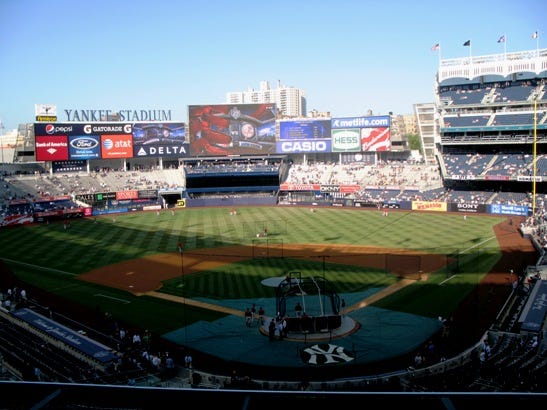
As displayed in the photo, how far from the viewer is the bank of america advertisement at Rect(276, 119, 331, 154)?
86.8 m

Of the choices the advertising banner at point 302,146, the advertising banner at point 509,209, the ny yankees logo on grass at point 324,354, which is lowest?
the ny yankees logo on grass at point 324,354

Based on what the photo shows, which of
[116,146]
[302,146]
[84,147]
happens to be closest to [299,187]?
[302,146]

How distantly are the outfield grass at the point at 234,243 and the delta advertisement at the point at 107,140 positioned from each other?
56.0 ft

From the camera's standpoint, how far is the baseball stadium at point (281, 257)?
1902 cm

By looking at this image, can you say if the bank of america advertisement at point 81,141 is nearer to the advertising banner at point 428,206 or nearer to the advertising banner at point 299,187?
the advertising banner at point 299,187

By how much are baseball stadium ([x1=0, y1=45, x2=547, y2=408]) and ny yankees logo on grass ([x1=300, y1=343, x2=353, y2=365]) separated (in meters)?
0.13

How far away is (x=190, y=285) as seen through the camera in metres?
33.8

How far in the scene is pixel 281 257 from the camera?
1592 inches

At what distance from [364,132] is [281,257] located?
49.8 m

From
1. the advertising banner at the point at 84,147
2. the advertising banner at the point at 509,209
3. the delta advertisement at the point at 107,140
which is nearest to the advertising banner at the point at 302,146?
the delta advertisement at the point at 107,140

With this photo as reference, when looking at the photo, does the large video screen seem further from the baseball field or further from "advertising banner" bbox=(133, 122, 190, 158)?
the baseball field

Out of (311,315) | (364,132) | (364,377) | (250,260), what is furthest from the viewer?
(364,132)

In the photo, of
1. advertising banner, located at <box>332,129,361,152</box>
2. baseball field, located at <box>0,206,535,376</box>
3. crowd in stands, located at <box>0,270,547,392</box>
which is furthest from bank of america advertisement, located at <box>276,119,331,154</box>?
crowd in stands, located at <box>0,270,547,392</box>

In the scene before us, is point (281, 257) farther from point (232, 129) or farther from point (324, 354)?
point (232, 129)
